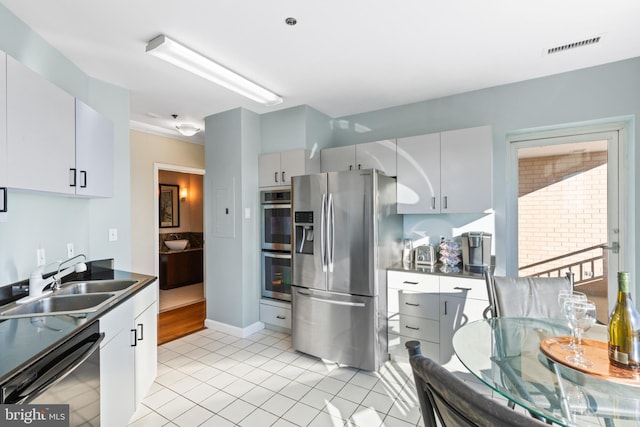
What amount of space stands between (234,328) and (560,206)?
3614 millimetres

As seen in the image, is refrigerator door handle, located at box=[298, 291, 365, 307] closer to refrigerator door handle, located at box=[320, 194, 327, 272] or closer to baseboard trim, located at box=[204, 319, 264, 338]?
refrigerator door handle, located at box=[320, 194, 327, 272]

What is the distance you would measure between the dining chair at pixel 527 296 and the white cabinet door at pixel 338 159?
189 centimetres

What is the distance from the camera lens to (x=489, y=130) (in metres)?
2.70

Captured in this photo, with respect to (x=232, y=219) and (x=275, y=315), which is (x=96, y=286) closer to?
(x=232, y=219)

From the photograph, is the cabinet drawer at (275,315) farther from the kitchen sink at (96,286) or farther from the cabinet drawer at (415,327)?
the kitchen sink at (96,286)

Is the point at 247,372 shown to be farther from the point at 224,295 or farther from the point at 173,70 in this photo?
the point at 173,70

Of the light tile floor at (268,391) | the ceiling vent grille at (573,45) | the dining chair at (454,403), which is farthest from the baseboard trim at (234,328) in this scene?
the ceiling vent grille at (573,45)

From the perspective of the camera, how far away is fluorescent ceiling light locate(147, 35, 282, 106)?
2.12 meters

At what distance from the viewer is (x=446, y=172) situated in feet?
9.50

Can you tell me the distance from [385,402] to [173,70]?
319 centimetres

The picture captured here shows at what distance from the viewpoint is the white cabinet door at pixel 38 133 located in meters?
1.54

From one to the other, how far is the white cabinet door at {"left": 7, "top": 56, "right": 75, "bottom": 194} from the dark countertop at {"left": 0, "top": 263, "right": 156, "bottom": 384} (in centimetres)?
69

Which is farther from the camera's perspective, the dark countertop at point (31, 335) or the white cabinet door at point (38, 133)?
the white cabinet door at point (38, 133)

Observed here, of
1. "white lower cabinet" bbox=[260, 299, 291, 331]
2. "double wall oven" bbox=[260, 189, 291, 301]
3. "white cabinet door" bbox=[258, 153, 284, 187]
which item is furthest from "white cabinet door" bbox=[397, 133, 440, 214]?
"white lower cabinet" bbox=[260, 299, 291, 331]
